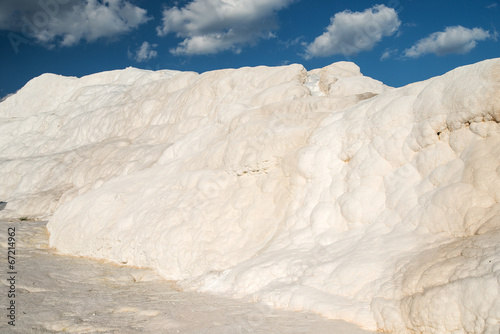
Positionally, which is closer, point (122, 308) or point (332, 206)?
point (122, 308)

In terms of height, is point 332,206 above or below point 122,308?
above

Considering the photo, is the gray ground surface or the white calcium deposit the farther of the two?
the gray ground surface

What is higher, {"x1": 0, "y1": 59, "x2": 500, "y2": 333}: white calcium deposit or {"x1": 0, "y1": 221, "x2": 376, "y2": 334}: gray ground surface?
{"x1": 0, "y1": 59, "x2": 500, "y2": 333}: white calcium deposit

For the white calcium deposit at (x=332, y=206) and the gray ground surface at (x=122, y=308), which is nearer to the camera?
the white calcium deposit at (x=332, y=206)

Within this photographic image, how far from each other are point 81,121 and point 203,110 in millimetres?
12295

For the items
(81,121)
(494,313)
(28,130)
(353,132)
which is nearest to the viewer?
(494,313)

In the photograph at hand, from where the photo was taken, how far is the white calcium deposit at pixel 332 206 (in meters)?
5.50

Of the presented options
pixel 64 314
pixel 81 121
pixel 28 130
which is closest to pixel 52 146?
pixel 81 121

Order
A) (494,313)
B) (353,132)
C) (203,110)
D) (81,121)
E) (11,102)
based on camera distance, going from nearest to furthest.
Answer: (494,313) < (353,132) < (203,110) < (81,121) < (11,102)

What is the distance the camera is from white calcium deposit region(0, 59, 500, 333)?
217 inches

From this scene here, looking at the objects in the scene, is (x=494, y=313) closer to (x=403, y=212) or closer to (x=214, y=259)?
(x=403, y=212)

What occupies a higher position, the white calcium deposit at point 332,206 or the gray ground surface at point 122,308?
the white calcium deposit at point 332,206

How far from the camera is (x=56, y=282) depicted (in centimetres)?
916

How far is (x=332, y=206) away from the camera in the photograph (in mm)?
8242
